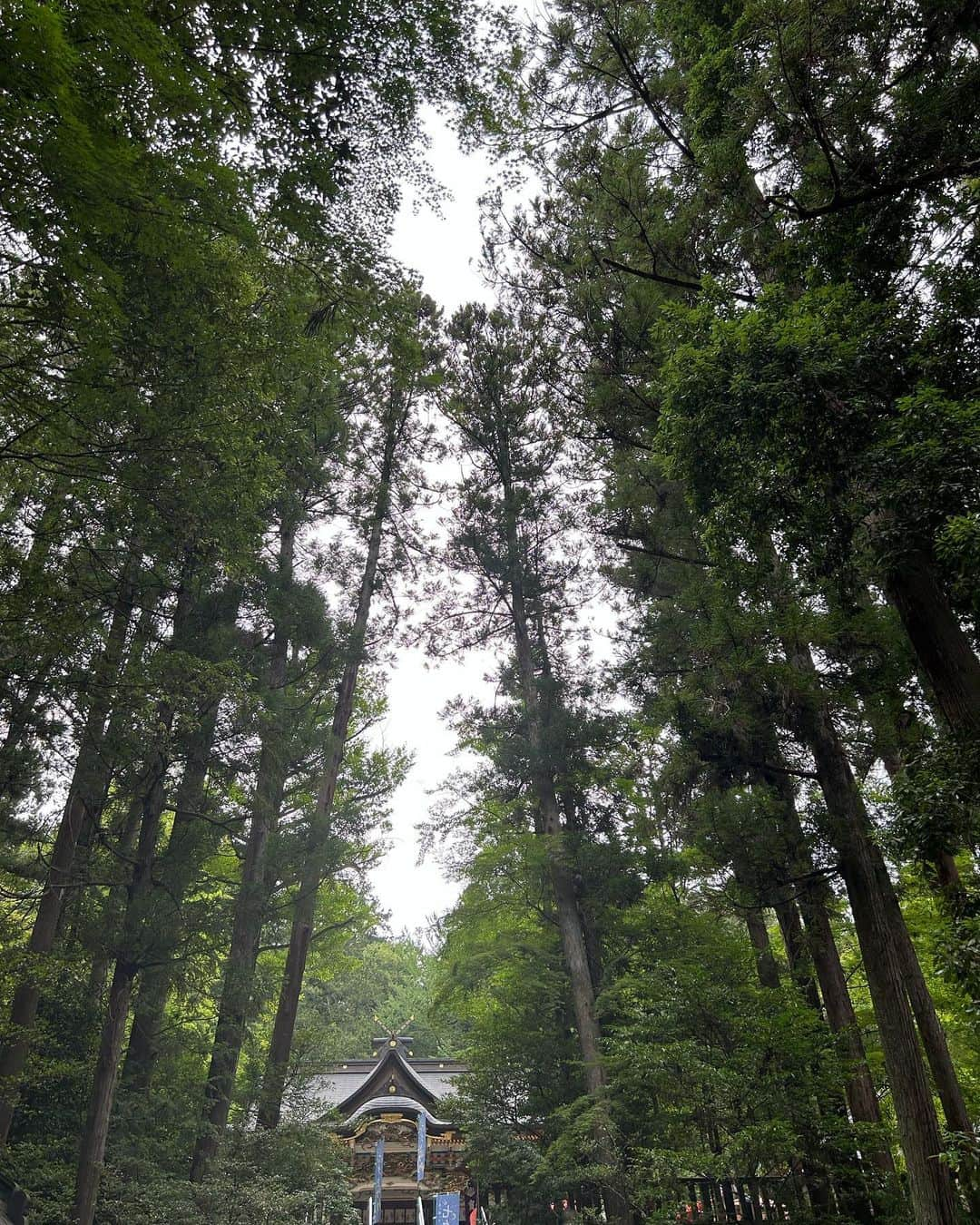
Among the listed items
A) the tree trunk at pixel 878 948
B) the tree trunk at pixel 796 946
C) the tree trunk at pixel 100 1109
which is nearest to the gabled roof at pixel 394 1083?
the tree trunk at pixel 100 1109

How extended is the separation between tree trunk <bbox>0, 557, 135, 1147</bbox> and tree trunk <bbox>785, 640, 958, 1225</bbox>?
6.29 metres

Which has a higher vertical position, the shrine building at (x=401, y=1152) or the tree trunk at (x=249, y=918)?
the tree trunk at (x=249, y=918)

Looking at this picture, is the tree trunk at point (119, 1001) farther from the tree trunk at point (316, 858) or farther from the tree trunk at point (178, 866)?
the tree trunk at point (316, 858)

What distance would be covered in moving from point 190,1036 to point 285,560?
7.32m

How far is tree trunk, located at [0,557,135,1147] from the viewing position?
23.1 feet

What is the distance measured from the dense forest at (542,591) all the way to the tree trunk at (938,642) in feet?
0.09

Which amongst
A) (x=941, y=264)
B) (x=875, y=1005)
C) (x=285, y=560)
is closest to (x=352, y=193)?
(x=941, y=264)

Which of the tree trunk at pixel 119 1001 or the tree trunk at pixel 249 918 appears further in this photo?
the tree trunk at pixel 249 918

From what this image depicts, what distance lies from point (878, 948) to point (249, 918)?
7396 mm

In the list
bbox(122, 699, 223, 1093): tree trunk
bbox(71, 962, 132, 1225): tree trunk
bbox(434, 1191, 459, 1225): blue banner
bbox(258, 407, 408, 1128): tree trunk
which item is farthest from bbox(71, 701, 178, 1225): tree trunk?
bbox(434, 1191, 459, 1225): blue banner

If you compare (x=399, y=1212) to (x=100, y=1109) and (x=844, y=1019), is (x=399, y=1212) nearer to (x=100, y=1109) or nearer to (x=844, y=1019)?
(x=100, y=1109)

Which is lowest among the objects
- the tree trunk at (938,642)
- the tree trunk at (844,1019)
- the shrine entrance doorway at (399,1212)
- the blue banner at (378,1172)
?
the shrine entrance doorway at (399,1212)

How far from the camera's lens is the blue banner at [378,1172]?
45.1 feet

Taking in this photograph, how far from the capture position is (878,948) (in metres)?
5.80
